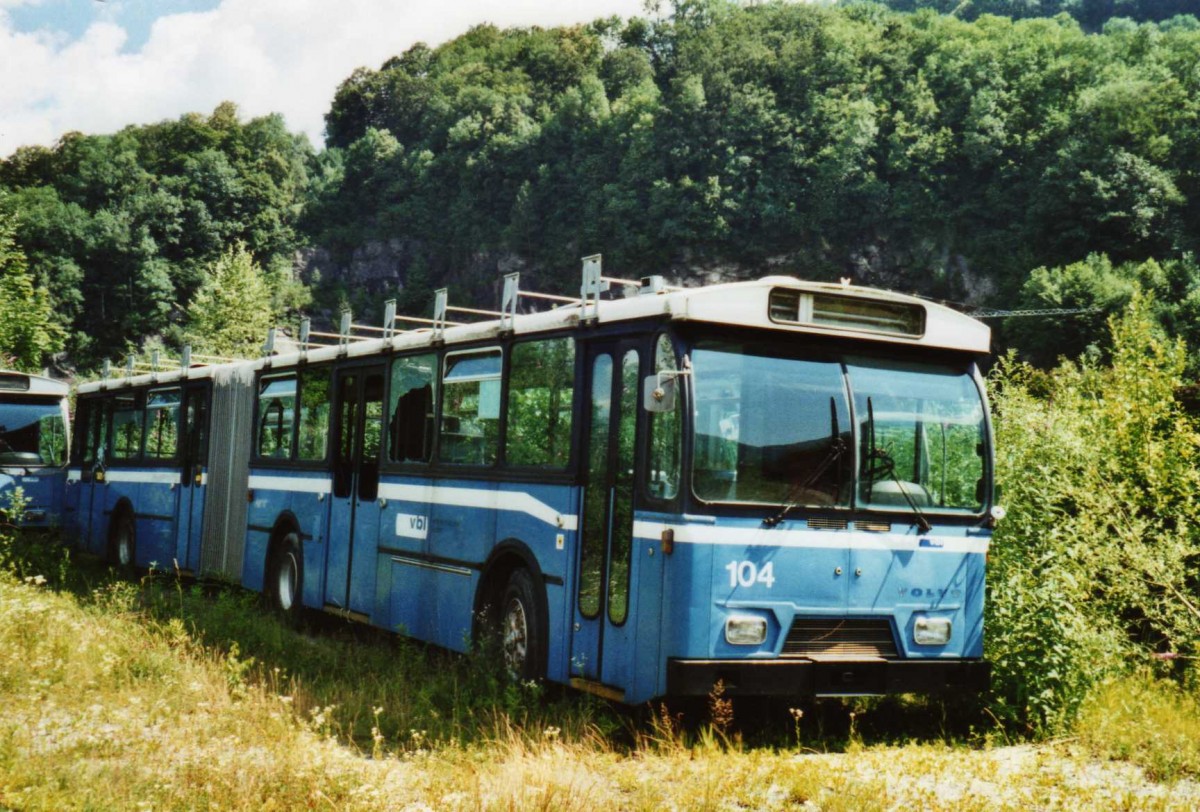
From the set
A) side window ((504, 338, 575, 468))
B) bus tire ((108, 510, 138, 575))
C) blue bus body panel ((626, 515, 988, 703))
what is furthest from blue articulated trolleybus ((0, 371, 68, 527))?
blue bus body panel ((626, 515, 988, 703))

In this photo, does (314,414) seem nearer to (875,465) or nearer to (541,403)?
(541,403)

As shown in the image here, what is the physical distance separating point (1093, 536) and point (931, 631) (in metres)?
2.36

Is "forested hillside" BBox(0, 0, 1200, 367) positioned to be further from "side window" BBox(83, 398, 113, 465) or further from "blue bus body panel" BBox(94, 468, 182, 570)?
"blue bus body panel" BBox(94, 468, 182, 570)

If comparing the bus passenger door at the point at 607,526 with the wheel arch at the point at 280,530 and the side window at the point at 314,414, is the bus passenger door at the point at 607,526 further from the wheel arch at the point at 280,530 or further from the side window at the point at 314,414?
the wheel arch at the point at 280,530

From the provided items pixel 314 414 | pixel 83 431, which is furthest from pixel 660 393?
pixel 83 431

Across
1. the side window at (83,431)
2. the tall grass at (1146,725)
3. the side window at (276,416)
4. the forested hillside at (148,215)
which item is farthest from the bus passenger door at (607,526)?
the forested hillside at (148,215)

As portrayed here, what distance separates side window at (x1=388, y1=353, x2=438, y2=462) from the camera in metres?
12.2

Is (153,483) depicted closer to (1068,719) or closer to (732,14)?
(1068,719)

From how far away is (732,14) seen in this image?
125312mm

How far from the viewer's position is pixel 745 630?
28.0 ft

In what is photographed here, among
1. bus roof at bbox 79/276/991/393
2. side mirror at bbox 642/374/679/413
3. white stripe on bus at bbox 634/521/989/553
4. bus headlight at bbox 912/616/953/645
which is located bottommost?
bus headlight at bbox 912/616/953/645

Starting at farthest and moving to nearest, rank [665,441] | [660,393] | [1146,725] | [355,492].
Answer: [355,492]
[1146,725]
[665,441]
[660,393]

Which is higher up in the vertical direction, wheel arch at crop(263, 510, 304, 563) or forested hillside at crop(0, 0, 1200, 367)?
forested hillside at crop(0, 0, 1200, 367)

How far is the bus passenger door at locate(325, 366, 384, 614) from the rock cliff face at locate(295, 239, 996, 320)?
76837 millimetres
